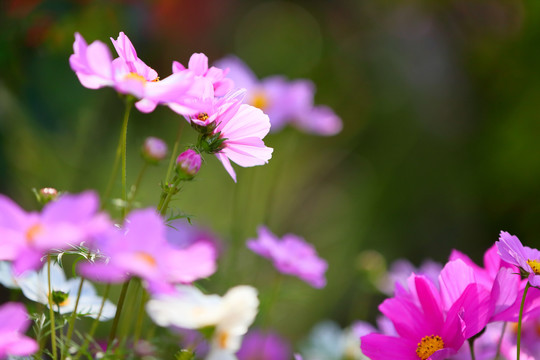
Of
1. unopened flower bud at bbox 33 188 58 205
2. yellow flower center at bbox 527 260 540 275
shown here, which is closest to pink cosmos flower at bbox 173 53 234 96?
unopened flower bud at bbox 33 188 58 205

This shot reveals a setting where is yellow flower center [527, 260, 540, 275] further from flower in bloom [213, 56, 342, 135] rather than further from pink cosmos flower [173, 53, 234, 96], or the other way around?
flower in bloom [213, 56, 342, 135]

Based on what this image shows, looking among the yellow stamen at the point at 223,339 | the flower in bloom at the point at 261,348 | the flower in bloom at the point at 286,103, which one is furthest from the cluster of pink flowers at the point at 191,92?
the flower in bloom at the point at 286,103

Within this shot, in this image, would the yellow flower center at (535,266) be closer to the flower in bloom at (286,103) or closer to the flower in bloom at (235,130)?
the flower in bloom at (235,130)

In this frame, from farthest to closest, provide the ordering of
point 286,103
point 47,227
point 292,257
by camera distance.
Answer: point 286,103, point 292,257, point 47,227

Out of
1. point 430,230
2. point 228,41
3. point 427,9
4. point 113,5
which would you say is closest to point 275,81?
point 113,5

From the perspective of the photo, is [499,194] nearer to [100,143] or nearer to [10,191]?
[100,143]

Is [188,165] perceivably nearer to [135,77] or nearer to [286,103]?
[135,77]

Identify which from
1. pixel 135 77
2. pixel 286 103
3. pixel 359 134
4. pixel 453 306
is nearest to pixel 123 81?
pixel 135 77
